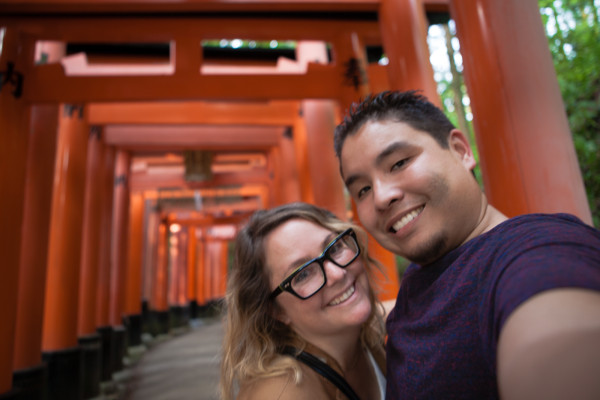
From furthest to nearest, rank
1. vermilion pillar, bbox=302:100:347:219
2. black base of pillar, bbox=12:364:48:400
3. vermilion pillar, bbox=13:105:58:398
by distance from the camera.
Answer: vermilion pillar, bbox=302:100:347:219, vermilion pillar, bbox=13:105:58:398, black base of pillar, bbox=12:364:48:400

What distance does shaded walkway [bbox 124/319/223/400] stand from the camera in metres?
6.14

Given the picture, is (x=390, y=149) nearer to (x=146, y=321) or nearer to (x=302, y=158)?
(x=302, y=158)

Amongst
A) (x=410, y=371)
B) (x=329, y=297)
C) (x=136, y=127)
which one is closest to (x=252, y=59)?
(x=136, y=127)

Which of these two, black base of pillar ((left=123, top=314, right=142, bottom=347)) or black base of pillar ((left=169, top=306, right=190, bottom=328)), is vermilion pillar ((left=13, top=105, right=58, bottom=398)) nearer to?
black base of pillar ((left=123, top=314, right=142, bottom=347))

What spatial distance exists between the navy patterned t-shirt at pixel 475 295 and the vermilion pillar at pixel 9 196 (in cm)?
419

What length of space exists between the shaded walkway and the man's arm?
4.06m

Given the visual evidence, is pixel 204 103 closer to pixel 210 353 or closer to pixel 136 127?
pixel 136 127

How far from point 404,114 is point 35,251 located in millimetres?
5022

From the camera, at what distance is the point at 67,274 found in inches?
226

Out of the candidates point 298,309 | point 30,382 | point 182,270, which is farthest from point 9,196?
point 182,270

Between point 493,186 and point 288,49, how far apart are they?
5168 millimetres

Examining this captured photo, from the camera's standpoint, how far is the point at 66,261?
577cm

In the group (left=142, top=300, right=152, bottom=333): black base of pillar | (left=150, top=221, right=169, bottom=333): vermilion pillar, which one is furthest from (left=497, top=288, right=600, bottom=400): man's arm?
(left=150, top=221, right=169, bottom=333): vermilion pillar

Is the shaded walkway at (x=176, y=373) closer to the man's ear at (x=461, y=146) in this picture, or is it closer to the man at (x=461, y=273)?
the man at (x=461, y=273)
